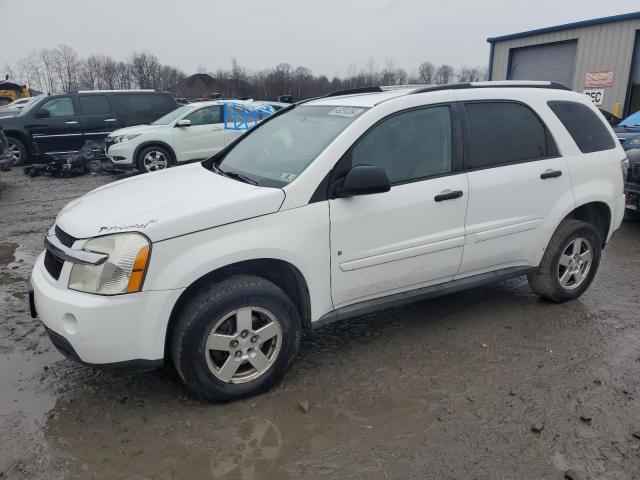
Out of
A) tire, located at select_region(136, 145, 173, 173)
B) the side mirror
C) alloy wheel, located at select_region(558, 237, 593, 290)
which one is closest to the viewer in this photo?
the side mirror

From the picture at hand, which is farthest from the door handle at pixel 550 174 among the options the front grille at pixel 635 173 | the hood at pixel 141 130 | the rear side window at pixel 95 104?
the rear side window at pixel 95 104

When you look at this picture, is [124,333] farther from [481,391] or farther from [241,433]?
[481,391]

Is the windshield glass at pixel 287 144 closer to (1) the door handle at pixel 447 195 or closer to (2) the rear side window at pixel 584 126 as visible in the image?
(1) the door handle at pixel 447 195

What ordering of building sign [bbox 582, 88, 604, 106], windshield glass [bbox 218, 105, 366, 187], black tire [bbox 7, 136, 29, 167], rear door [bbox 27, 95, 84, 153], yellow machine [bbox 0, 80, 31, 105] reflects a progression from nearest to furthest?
windshield glass [bbox 218, 105, 366, 187] → rear door [bbox 27, 95, 84, 153] → black tire [bbox 7, 136, 29, 167] → building sign [bbox 582, 88, 604, 106] → yellow machine [bbox 0, 80, 31, 105]

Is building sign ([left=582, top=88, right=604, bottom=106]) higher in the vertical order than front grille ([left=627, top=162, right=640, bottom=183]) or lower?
higher

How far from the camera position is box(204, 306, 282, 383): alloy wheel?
2930 millimetres

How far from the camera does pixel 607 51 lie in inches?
595

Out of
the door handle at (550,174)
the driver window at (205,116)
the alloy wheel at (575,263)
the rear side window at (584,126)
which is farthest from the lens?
the driver window at (205,116)

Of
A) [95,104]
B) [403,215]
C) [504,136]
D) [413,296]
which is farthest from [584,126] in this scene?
[95,104]

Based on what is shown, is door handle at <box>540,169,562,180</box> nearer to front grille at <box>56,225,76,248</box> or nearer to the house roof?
front grille at <box>56,225,76,248</box>

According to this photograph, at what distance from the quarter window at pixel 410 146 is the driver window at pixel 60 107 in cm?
1177

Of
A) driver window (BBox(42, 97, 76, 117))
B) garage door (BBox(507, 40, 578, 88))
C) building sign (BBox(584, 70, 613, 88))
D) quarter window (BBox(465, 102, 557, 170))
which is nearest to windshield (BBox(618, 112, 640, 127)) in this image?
quarter window (BBox(465, 102, 557, 170))

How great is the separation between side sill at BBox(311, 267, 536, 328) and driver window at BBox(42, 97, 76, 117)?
39.3 ft

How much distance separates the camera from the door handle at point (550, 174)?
3938 millimetres
